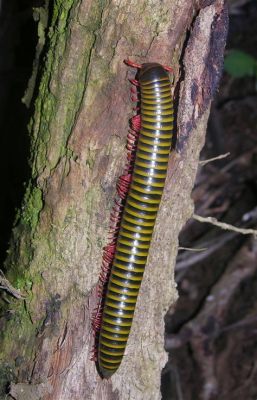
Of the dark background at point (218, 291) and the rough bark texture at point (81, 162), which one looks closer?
the rough bark texture at point (81, 162)

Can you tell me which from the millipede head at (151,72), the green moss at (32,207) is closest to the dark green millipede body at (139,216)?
the millipede head at (151,72)

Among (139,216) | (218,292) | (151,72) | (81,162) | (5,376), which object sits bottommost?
(5,376)

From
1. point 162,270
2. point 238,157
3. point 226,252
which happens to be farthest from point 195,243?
point 162,270

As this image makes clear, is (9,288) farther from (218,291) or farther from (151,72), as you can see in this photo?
(218,291)

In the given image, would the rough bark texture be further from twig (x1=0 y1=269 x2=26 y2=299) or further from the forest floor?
the forest floor

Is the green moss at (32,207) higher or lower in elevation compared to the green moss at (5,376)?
higher

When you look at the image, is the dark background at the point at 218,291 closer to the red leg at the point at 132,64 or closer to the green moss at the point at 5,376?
the green moss at the point at 5,376

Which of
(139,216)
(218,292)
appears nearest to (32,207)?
(139,216)
